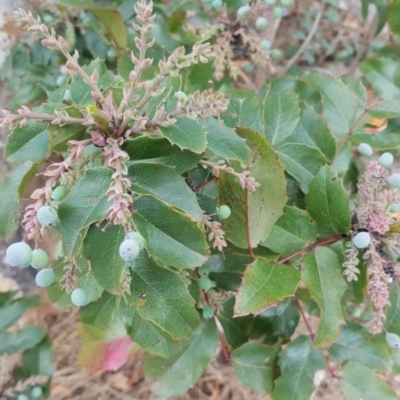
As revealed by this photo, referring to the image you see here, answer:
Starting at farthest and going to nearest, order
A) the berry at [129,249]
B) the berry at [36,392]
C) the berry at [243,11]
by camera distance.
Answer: the berry at [36,392]
the berry at [243,11]
the berry at [129,249]

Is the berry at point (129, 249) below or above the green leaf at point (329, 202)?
above

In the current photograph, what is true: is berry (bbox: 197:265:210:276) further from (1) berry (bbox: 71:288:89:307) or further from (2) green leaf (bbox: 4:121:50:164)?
(2) green leaf (bbox: 4:121:50:164)

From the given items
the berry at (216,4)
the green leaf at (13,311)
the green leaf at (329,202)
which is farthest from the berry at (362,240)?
the green leaf at (13,311)

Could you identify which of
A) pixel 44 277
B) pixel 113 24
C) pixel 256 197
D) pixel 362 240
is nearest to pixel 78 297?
pixel 44 277

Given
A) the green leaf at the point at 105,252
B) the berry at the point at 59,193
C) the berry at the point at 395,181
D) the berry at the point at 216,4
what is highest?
the berry at the point at 216,4

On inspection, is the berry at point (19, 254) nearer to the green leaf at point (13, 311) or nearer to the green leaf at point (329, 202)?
the green leaf at point (329, 202)

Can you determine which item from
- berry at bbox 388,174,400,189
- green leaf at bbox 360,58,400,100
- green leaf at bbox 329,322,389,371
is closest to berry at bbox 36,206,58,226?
berry at bbox 388,174,400,189

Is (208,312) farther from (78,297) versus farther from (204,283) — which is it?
(78,297)
